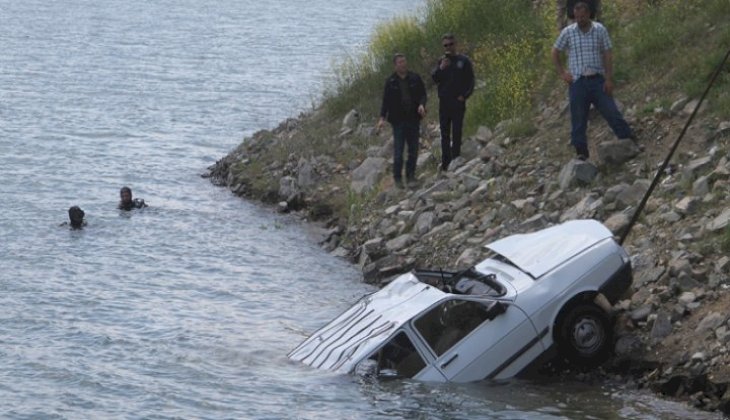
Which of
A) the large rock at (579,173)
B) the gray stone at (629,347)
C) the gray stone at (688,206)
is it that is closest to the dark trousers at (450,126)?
the large rock at (579,173)

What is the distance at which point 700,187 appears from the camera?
17.3m

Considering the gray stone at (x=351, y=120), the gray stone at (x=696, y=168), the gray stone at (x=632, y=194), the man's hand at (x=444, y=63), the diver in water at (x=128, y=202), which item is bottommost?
the diver in water at (x=128, y=202)

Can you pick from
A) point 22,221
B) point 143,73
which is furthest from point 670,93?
point 143,73

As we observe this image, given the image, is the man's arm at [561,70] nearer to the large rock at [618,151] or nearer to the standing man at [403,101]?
the large rock at [618,151]

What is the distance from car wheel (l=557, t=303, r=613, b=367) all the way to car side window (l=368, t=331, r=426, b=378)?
143cm

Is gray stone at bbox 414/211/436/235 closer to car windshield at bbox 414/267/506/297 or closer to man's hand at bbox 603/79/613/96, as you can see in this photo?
man's hand at bbox 603/79/613/96

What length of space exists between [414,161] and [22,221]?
8922 millimetres

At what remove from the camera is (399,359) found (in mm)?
14633

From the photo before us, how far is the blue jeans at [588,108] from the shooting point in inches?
744

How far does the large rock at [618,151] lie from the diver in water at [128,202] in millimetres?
12455

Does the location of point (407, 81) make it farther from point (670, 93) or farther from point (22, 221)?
point (22, 221)

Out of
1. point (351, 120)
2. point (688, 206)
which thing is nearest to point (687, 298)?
point (688, 206)

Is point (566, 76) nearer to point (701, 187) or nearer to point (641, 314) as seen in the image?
point (701, 187)

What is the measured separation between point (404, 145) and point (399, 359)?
9.11 meters
